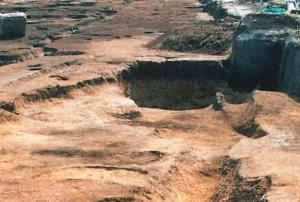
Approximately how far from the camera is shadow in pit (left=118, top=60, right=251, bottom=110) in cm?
1852

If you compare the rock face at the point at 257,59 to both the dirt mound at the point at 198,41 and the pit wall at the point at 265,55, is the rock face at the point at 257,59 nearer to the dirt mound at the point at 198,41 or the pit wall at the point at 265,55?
the pit wall at the point at 265,55

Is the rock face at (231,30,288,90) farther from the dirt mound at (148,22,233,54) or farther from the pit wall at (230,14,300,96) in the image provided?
the dirt mound at (148,22,233,54)

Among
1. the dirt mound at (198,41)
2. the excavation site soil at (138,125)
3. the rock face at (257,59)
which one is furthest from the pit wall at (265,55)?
Result: the dirt mound at (198,41)

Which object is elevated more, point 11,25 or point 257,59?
point 257,59

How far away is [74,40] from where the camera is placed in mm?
24078

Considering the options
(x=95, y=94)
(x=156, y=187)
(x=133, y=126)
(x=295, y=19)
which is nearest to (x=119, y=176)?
(x=156, y=187)

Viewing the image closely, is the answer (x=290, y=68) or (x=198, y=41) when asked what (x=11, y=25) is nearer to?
(x=198, y=41)

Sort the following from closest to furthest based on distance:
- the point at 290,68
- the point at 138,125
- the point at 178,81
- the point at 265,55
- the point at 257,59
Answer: the point at 138,125 < the point at 290,68 < the point at 265,55 < the point at 257,59 < the point at 178,81

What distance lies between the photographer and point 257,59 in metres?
18.1

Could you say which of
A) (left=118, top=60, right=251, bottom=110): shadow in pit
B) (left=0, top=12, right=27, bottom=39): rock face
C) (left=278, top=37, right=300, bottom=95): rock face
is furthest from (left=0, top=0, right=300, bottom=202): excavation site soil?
(left=278, top=37, right=300, bottom=95): rock face

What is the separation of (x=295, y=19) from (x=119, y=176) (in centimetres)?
1166

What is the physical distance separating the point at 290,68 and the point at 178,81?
157 inches

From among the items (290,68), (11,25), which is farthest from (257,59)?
(11,25)

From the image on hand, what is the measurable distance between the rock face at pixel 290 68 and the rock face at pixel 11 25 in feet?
40.9
